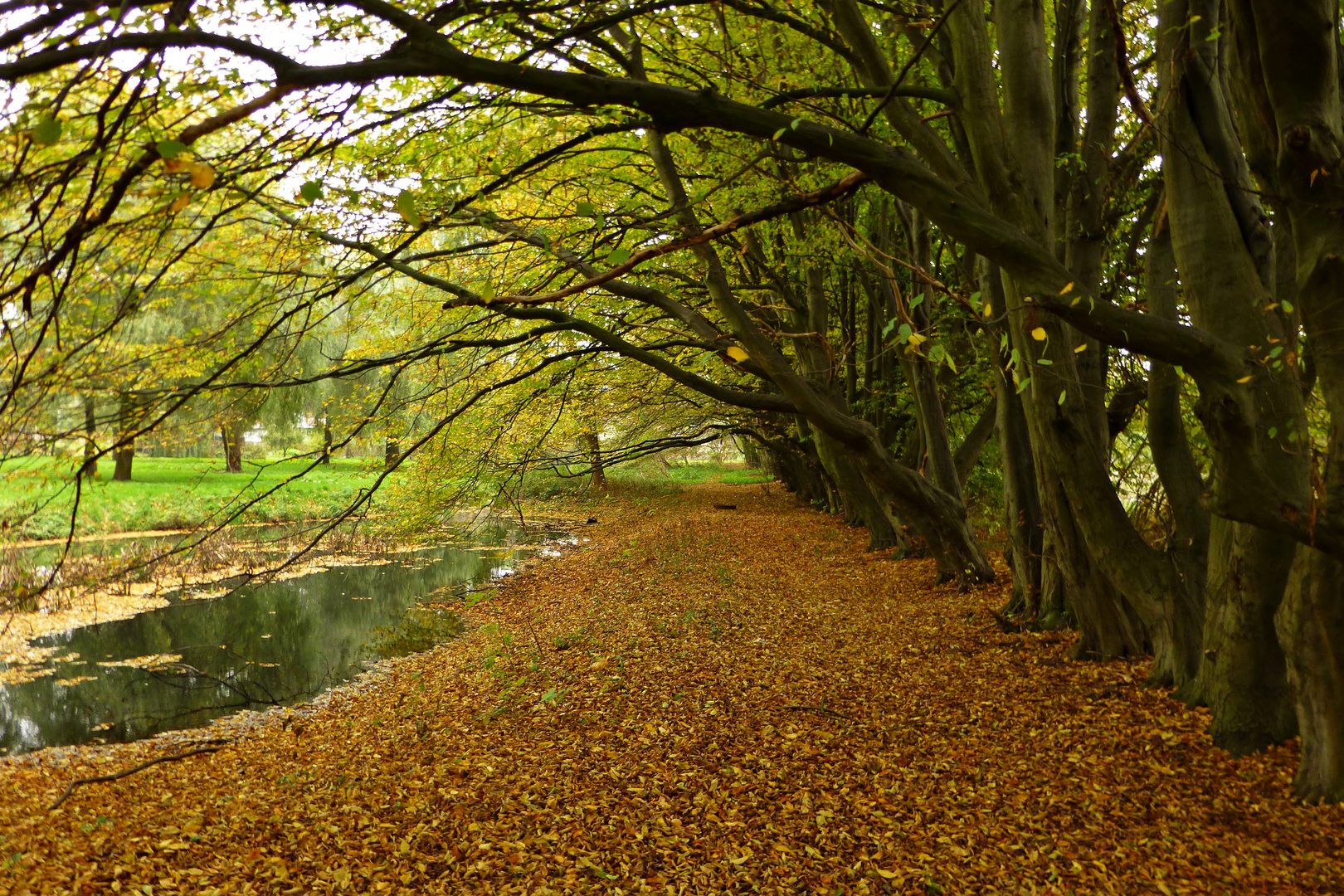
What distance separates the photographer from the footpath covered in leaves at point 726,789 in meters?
3.65

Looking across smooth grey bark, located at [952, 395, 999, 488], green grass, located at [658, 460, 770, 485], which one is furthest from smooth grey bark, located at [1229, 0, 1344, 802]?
green grass, located at [658, 460, 770, 485]

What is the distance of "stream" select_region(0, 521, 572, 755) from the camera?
873cm

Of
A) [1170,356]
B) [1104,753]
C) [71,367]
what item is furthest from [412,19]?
[1104,753]

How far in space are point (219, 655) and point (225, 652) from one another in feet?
0.39

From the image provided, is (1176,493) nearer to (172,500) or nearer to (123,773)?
(123,773)

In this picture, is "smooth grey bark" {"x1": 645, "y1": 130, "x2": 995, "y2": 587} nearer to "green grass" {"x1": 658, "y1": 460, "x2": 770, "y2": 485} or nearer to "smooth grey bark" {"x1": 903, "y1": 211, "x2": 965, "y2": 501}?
"smooth grey bark" {"x1": 903, "y1": 211, "x2": 965, "y2": 501}

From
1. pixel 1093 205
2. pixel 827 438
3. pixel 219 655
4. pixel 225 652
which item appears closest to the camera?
pixel 1093 205

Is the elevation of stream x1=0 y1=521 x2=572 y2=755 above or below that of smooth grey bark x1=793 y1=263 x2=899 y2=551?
below

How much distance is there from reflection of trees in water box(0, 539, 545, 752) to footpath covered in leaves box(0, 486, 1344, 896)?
4.56 ft

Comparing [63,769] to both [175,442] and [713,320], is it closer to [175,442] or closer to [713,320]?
[175,442]

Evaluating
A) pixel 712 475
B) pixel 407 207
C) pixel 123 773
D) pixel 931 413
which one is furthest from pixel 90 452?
pixel 712 475

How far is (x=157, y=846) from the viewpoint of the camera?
4.50 meters

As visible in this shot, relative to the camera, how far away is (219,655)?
1092 centimetres

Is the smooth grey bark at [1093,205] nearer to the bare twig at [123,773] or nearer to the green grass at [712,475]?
the bare twig at [123,773]
